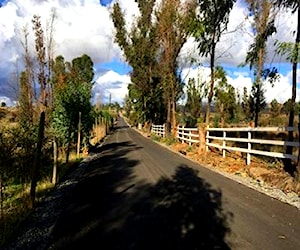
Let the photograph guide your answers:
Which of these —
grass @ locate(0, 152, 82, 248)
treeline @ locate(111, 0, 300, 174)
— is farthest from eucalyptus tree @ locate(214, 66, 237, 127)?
grass @ locate(0, 152, 82, 248)

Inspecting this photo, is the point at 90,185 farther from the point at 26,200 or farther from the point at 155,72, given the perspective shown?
the point at 155,72

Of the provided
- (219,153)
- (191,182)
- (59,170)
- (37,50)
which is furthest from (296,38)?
(37,50)

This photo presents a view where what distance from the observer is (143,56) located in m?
44.6

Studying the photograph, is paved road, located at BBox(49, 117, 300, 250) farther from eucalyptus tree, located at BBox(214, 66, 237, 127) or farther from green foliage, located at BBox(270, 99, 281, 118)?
green foliage, located at BBox(270, 99, 281, 118)

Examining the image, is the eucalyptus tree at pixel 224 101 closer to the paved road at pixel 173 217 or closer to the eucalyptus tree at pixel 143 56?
the eucalyptus tree at pixel 143 56

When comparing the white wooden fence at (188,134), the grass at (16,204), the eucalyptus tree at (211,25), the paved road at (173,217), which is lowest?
the grass at (16,204)

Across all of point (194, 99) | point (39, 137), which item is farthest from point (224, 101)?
point (39, 137)

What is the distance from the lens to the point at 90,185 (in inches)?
401

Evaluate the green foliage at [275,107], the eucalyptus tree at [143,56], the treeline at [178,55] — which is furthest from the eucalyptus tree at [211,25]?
the green foliage at [275,107]

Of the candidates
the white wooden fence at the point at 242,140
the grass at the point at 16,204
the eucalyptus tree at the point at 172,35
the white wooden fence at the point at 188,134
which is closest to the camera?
the grass at the point at 16,204

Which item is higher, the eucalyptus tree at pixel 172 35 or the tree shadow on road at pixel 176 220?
the eucalyptus tree at pixel 172 35

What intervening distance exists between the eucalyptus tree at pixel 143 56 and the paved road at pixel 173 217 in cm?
3407

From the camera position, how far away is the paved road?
5.46 m

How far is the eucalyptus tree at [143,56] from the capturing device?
43.5m
